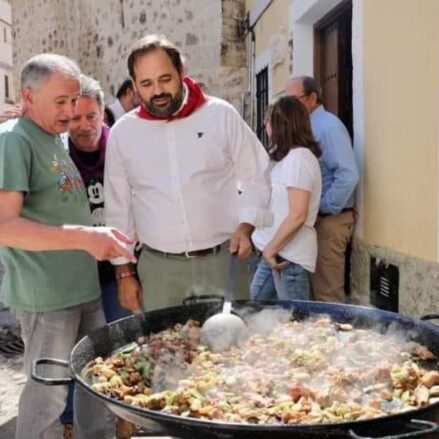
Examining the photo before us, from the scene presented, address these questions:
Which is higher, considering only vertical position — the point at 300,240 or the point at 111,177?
the point at 111,177

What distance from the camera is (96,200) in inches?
120

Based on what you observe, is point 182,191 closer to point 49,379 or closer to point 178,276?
point 178,276

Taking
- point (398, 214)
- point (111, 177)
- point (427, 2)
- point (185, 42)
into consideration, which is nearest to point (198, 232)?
point (111, 177)

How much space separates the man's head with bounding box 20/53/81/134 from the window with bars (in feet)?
18.9

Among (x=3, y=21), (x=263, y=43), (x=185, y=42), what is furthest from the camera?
(x=3, y=21)

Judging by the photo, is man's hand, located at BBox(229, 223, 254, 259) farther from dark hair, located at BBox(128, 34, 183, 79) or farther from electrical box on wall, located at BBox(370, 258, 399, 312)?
electrical box on wall, located at BBox(370, 258, 399, 312)

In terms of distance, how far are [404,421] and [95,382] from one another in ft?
2.85

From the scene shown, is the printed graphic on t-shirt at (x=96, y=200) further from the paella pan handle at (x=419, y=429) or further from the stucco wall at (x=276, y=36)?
the stucco wall at (x=276, y=36)

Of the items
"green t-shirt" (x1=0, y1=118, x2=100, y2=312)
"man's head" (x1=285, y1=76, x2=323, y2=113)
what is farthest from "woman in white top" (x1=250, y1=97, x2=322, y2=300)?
"green t-shirt" (x1=0, y1=118, x2=100, y2=312)

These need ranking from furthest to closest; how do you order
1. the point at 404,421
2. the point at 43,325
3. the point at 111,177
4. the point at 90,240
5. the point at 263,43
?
1. the point at 263,43
2. the point at 111,177
3. the point at 43,325
4. the point at 90,240
5. the point at 404,421

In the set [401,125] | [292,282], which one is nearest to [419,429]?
[292,282]

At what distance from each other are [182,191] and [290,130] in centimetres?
112

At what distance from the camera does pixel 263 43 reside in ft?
26.1

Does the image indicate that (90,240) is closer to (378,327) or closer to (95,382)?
(95,382)
